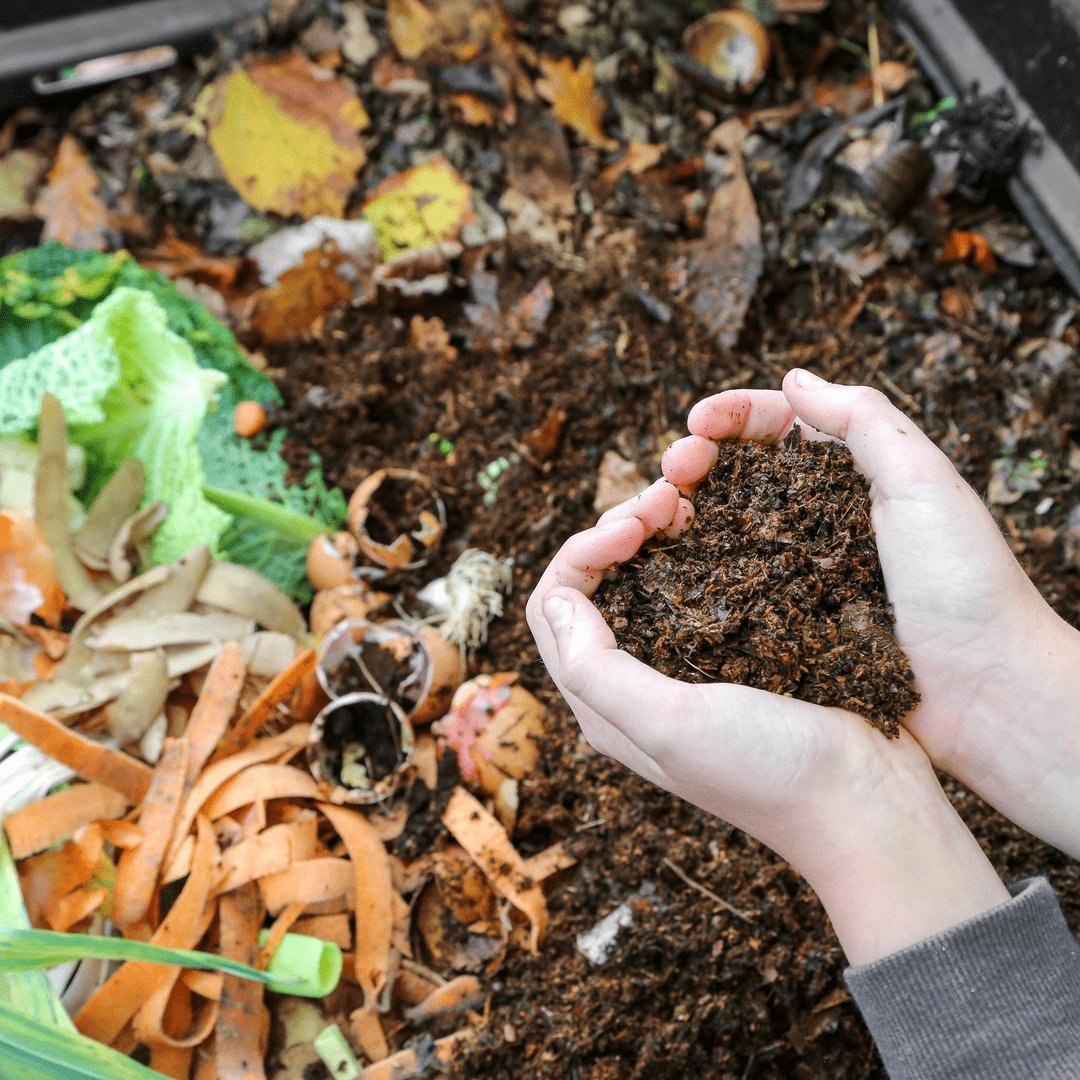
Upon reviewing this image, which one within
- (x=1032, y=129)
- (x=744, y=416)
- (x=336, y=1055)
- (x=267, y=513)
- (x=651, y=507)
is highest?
(x=1032, y=129)

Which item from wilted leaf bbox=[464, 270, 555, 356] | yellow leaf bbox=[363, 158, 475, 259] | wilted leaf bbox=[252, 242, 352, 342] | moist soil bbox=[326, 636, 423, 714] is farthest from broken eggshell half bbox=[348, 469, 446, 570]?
yellow leaf bbox=[363, 158, 475, 259]

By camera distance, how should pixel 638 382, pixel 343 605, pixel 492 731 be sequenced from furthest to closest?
pixel 638 382, pixel 343 605, pixel 492 731

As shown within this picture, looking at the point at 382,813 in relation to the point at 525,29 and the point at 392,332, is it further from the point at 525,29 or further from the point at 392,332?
the point at 525,29

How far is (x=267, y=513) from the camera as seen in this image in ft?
8.81

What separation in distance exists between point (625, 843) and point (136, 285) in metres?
2.14

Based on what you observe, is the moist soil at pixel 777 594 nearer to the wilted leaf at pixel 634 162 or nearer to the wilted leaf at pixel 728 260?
the wilted leaf at pixel 728 260

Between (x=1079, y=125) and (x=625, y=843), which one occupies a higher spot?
(x=1079, y=125)

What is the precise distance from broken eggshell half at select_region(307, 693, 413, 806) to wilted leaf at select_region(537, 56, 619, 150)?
2166 millimetres

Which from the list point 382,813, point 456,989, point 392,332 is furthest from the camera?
point 392,332

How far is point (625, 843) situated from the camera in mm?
2066

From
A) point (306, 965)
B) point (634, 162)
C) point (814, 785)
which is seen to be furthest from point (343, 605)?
point (634, 162)

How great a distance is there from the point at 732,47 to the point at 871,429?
7.89ft

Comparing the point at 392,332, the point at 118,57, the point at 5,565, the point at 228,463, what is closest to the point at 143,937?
the point at 5,565

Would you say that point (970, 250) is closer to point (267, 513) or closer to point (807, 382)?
point (807, 382)
